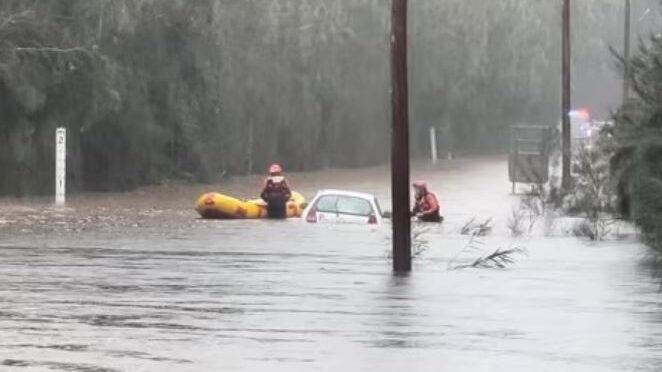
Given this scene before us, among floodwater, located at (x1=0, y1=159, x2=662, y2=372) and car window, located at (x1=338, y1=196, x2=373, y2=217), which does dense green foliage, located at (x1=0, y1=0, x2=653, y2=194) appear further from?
floodwater, located at (x1=0, y1=159, x2=662, y2=372)

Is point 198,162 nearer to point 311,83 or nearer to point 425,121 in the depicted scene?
point 311,83

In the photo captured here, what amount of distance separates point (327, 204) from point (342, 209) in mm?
394

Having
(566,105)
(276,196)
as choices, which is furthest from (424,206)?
(566,105)

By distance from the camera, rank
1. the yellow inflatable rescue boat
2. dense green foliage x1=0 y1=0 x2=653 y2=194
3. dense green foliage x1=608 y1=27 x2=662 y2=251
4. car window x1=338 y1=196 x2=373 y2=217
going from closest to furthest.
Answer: dense green foliage x1=608 y1=27 x2=662 y2=251 < car window x1=338 y1=196 x2=373 y2=217 < the yellow inflatable rescue boat < dense green foliage x1=0 y1=0 x2=653 y2=194

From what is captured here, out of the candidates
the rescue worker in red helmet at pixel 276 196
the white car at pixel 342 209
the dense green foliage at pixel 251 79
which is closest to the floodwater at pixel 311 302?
the white car at pixel 342 209

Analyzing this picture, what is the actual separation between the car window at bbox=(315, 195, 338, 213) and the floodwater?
216 centimetres

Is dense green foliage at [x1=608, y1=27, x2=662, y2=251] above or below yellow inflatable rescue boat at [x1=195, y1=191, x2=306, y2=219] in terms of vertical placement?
above

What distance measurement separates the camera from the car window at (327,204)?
105ft

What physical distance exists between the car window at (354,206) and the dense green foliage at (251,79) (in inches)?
550

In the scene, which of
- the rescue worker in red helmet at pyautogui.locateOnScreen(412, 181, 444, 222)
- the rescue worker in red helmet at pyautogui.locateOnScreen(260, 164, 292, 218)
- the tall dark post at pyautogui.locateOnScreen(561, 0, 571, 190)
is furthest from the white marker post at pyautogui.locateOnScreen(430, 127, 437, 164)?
the rescue worker in red helmet at pyautogui.locateOnScreen(412, 181, 444, 222)

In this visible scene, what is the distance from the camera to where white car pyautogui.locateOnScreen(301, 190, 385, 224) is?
31.6 metres

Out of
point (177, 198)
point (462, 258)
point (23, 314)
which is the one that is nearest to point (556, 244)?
point (462, 258)

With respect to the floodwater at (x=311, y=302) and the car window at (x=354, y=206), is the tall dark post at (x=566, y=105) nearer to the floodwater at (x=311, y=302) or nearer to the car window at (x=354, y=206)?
the car window at (x=354, y=206)

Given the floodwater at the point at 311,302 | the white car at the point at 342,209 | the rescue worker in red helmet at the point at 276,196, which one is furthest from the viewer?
the rescue worker in red helmet at the point at 276,196
